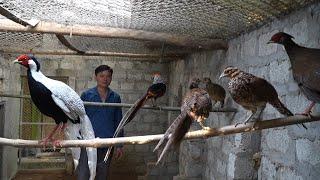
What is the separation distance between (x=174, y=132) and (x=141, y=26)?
4.94 ft

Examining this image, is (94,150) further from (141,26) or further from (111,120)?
(111,120)

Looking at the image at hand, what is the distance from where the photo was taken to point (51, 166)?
6.91m

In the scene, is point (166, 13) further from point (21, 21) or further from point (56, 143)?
point (56, 143)

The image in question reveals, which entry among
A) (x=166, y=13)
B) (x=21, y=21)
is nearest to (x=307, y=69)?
(x=166, y=13)

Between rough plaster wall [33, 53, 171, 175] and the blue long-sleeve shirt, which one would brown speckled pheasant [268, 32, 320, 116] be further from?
rough plaster wall [33, 53, 171, 175]

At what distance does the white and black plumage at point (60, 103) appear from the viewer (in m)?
2.33

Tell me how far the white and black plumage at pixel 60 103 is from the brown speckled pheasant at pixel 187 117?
82 cm

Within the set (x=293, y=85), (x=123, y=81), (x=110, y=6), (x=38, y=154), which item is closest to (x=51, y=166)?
(x=38, y=154)

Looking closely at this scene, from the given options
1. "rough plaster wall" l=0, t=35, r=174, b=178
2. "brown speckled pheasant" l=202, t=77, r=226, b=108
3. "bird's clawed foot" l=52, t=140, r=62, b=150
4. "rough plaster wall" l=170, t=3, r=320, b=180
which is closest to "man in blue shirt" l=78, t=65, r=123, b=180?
"rough plaster wall" l=170, t=3, r=320, b=180

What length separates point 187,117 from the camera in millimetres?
1710

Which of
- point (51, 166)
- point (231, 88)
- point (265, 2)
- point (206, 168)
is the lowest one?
point (51, 166)

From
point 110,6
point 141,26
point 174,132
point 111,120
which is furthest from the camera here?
point 111,120

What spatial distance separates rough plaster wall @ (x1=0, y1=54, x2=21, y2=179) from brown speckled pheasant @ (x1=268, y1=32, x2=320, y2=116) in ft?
13.4

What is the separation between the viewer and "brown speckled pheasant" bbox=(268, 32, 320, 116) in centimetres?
153
